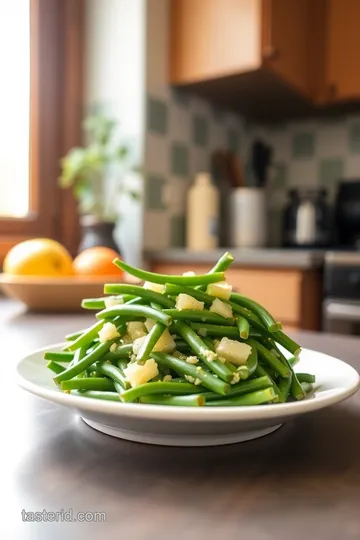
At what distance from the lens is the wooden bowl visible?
45.7 inches

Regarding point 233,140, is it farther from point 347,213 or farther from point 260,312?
point 260,312

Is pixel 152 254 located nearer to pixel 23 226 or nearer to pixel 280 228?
pixel 23 226

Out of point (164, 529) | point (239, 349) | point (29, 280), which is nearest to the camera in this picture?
point (164, 529)

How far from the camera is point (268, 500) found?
0.35 metres

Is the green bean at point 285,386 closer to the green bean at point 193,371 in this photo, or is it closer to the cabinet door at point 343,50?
the green bean at point 193,371

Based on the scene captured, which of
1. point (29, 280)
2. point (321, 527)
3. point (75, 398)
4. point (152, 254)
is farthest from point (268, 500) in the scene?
point (152, 254)

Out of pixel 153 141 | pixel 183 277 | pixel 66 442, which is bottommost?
pixel 66 442

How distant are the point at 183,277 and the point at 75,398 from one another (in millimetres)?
146

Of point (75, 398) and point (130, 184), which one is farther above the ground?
point (130, 184)

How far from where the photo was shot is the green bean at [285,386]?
1.51 feet

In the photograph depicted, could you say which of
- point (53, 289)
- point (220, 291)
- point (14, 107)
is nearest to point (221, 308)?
point (220, 291)

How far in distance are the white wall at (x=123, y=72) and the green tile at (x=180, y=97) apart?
0.60 ft

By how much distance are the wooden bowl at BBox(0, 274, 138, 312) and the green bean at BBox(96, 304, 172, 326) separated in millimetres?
678

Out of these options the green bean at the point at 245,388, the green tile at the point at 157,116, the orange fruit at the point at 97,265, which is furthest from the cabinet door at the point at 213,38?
the green bean at the point at 245,388
